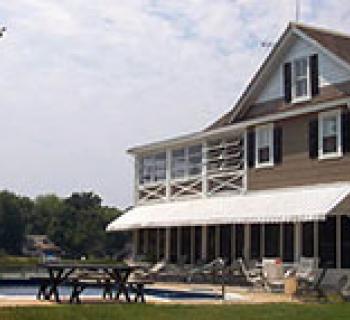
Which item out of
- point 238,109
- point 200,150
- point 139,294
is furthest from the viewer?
point 200,150

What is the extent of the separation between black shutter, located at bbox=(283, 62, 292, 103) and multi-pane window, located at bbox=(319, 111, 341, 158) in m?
3.06

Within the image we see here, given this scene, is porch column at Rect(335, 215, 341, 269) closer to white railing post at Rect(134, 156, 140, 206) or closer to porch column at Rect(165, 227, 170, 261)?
porch column at Rect(165, 227, 170, 261)

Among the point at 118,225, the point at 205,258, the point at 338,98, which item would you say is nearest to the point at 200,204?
the point at 205,258

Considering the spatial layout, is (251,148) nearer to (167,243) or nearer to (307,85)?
(307,85)

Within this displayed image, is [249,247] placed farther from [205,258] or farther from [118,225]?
[118,225]

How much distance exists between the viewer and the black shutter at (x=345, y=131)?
1051 inches

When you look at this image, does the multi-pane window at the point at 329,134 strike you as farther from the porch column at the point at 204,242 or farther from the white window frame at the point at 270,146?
the porch column at the point at 204,242

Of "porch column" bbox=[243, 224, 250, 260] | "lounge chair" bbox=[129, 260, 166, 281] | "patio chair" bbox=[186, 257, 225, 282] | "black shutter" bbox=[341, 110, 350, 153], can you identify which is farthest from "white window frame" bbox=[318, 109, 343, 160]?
"lounge chair" bbox=[129, 260, 166, 281]

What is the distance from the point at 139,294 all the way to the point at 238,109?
1472 centimetres

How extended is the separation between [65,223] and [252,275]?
50153mm

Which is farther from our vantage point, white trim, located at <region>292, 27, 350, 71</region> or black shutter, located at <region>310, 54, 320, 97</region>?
black shutter, located at <region>310, 54, 320, 97</region>

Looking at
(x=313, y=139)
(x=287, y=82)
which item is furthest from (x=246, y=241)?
(x=287, y=82)

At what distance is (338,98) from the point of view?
89.1 feet

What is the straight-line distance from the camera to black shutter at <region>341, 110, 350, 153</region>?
2670 cm
